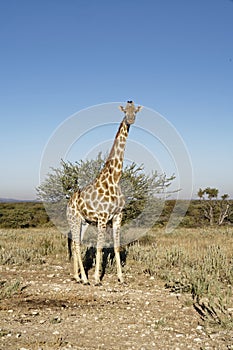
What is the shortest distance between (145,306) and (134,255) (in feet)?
12.8

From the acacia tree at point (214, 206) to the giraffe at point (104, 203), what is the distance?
73.2 ft

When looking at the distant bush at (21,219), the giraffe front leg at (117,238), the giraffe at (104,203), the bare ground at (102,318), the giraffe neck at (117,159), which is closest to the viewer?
the bare ground at (102,318)

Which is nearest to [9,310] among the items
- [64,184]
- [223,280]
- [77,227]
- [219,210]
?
[77,227]

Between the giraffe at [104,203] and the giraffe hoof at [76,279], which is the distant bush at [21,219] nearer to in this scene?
the giraffe at [104,203]

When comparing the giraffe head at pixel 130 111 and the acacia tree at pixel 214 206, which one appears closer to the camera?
the giraffe head at pixel 130 111

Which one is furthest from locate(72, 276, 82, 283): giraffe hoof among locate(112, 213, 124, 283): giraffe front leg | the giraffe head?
the giraffe head

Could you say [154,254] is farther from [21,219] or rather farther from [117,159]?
[21,219]

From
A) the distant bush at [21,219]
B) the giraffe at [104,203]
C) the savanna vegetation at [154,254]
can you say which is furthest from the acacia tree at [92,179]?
the distant bush at [21,219]

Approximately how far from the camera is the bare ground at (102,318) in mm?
4105

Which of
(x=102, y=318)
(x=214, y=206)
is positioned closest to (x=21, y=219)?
(x=214, y=206)

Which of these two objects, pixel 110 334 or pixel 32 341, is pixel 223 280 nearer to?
pixel 110 334

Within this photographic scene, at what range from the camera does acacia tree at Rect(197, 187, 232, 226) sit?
29016 millimetres

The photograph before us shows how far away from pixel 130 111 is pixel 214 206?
25334 mm

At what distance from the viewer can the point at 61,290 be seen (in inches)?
257
